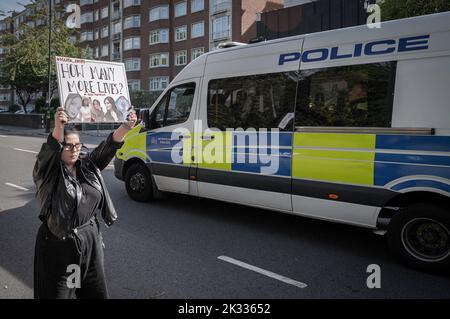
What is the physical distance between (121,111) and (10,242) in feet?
7.50

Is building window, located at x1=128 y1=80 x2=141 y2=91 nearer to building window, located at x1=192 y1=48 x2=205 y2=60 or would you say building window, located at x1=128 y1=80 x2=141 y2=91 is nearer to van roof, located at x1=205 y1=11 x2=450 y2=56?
building window, located at x1=192 y1=48 x2=205 y2=60

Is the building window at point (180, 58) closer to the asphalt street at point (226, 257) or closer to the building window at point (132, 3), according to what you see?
the building window at point (132, 3)

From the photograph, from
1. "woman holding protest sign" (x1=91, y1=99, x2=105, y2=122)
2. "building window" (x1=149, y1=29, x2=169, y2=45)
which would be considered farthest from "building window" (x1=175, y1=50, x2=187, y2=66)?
"woman holding protest sign" (x1=91, y1=99, x2=105, y2=122)

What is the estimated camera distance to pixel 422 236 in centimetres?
423

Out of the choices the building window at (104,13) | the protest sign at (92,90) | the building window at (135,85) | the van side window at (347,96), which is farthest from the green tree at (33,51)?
the van side window at (347,96)

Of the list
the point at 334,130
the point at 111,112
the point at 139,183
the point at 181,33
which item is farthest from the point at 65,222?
the point at 181,33

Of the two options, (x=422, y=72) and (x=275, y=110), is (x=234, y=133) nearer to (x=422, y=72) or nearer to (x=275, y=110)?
(x=275, y=110)

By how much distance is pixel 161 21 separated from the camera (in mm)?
44594

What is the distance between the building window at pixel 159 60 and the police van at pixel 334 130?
3994 cm

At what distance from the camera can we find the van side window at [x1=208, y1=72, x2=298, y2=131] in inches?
207

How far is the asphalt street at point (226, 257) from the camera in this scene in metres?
3.74

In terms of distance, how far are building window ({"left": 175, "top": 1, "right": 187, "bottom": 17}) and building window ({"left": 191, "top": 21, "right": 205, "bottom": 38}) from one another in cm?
244

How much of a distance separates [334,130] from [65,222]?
3340mm

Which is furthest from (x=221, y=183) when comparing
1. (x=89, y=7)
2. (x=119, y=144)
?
(x=89, y=7)
